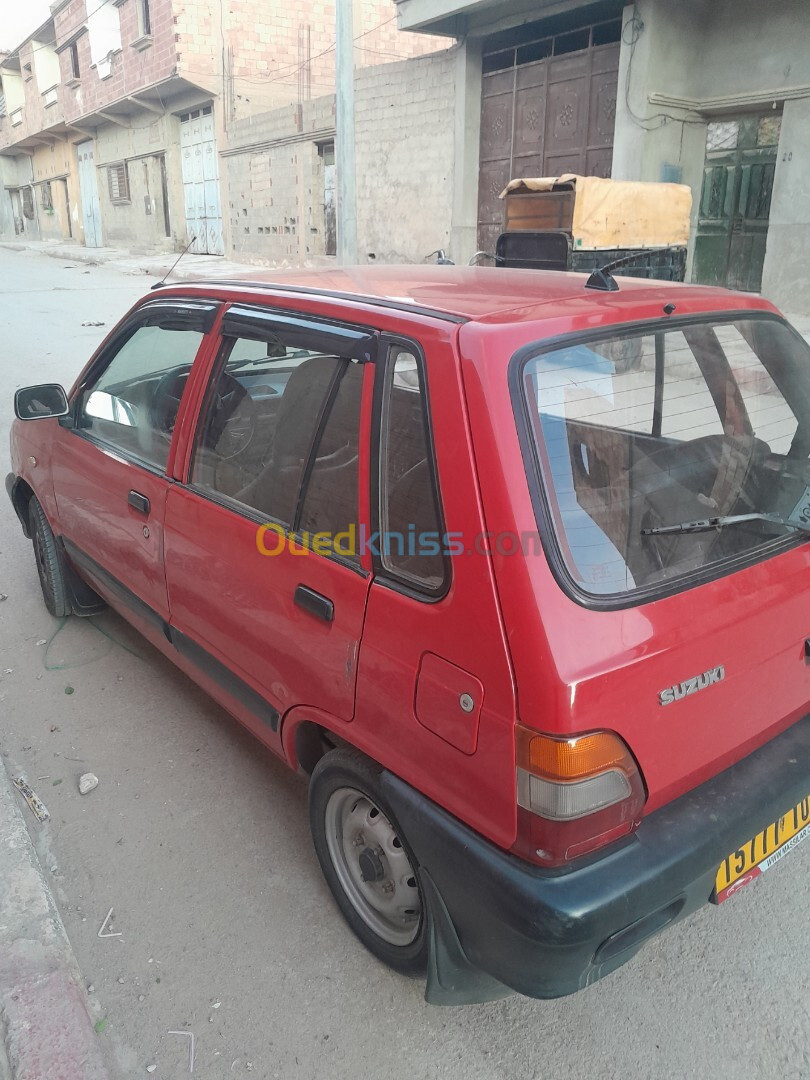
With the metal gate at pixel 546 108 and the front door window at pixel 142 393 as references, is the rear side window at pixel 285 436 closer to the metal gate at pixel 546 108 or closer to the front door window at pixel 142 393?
the front door window at pixel 142 393

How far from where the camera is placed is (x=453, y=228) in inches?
576

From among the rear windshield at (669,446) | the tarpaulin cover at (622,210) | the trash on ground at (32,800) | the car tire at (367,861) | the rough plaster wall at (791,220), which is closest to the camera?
the rear windshield at (669,446)

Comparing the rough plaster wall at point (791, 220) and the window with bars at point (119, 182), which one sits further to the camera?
the window with bars at point (119, 182)

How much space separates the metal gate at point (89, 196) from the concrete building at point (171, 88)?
0.14 ft

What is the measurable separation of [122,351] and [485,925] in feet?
8.43

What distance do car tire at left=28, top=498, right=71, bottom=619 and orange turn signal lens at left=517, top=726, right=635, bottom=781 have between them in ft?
9.58

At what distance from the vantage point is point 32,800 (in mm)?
2861

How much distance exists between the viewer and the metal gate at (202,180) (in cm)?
2300

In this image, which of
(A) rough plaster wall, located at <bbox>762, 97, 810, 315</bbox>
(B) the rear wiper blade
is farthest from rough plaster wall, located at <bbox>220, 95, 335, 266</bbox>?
(B) the rear wiper blade

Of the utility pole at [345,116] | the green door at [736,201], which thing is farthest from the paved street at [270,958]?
the green door at [736,201]

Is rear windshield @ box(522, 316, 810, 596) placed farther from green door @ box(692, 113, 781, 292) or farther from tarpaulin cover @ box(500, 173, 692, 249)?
green door @ box(692, 113, 781, 292)

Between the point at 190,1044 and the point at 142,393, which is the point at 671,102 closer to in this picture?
the point at 142,393

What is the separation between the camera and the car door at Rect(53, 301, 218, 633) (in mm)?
2850

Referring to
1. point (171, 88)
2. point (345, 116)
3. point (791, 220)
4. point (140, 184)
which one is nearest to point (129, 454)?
point (345, 116)
